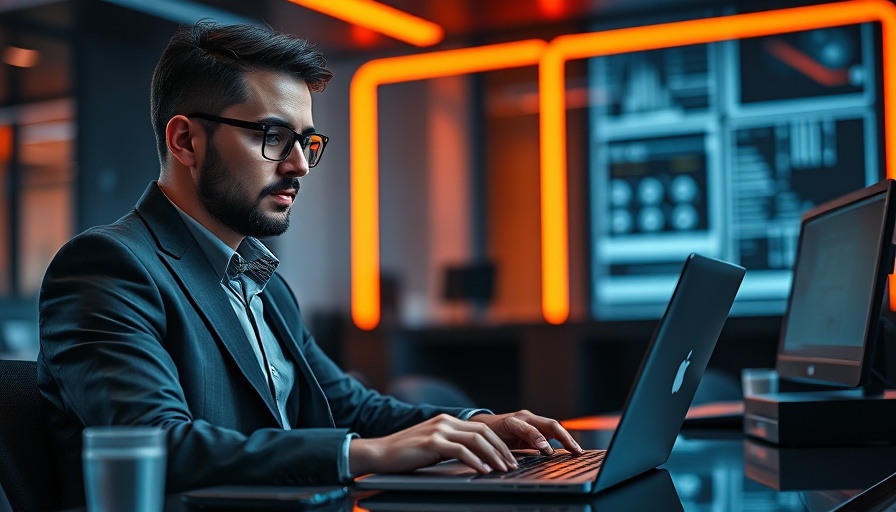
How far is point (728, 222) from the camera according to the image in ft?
16.9

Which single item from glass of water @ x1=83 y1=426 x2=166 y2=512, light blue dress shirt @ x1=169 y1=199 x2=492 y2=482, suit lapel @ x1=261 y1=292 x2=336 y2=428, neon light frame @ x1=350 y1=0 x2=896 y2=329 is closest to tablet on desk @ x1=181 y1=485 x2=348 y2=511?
glass of water @ x1=83 y1=426 x2=166 y2=512

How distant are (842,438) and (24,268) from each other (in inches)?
190

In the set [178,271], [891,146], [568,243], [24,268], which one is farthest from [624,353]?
[178,271]

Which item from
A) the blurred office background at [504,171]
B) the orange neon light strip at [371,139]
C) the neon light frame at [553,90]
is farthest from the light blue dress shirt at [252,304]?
the orange neon light strip at [371,139]

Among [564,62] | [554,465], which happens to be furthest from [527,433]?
[564,62]

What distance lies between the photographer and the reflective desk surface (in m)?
1.14

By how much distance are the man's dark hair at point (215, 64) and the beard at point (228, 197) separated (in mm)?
96

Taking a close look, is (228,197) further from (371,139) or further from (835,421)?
(371,139)

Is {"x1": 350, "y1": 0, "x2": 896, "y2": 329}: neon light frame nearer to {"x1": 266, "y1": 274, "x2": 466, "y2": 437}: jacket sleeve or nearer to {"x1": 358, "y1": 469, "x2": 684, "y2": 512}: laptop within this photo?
{"x1": 266, "y1": 274, "x2": 466, "y2": 437}: jacket sleeve

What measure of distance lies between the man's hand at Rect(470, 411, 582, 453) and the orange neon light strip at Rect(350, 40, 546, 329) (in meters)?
4.22

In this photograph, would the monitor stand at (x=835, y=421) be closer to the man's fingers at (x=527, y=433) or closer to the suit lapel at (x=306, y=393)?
the man's fingers at (x=527, y=433)

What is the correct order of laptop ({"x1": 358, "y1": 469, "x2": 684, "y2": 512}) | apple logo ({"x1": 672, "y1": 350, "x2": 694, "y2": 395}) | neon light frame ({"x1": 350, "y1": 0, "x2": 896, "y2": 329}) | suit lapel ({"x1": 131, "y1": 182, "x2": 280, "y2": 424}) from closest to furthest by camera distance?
1. laptop ({"x1": 358, "y1": 469, "x2": 684, "y2": 512})
2. apple logo ({"x1": 672, "y1": 350, "x2": 694, "y2": 395})
3. suit lapel ({"x1": 131, "y1": 182, "x2": 280, "y2": 424})
4. neon light frame ({"x1": 350, "y1": 0, "x2": 896, "y2": 329})

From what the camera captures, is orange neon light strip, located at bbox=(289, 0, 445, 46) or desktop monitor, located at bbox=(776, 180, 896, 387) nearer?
desktop monitor, located at bbox=(776, 180, 896, 387)

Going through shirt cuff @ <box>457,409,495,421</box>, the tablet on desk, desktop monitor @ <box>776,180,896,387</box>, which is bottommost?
the tablet on desk
